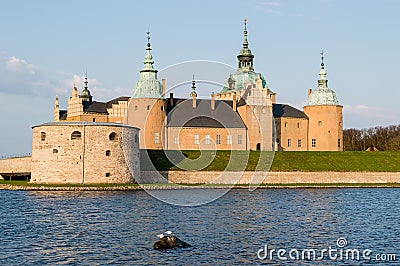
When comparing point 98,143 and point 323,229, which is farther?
point 98,143

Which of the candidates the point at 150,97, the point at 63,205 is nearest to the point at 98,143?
the point at 63,205

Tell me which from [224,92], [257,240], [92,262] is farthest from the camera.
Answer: [224,92]

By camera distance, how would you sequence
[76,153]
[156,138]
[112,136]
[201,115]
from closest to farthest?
[76,153] < [112,136] < [156,138] < [201,115]

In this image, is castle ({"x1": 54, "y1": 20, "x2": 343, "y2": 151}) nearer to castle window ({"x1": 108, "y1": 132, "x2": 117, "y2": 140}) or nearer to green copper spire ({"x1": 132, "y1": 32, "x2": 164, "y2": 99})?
green copper spire ({"x1": 132, "y1": 32, "x2": 164, "y2": 99})

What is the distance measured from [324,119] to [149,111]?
23.5 m

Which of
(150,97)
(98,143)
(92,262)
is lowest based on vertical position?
(92,262)

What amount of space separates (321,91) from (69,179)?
40.9 m

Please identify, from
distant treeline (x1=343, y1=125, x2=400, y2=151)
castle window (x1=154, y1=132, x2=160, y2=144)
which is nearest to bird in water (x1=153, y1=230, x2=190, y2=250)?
castle window (x1=154, y1=132, x2=160, y2=144)

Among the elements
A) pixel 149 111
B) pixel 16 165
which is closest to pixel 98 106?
pixel 149 111

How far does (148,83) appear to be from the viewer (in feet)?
228

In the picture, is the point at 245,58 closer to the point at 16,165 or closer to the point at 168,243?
the point at 16,165

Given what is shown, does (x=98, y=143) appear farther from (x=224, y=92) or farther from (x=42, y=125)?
(x=224, y=92)

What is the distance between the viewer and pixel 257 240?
24750 mm

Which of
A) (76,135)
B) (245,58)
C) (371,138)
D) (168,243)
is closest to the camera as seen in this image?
(168,243)
